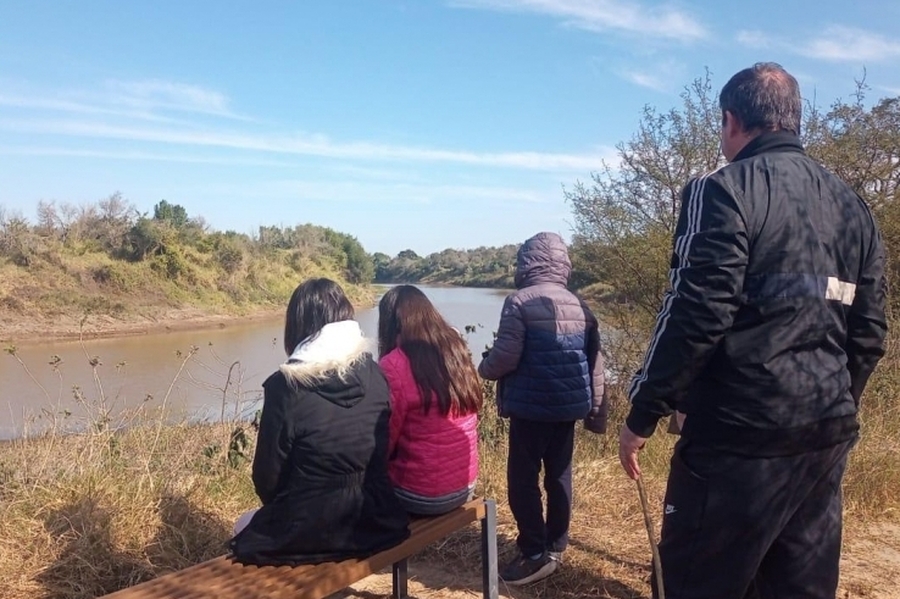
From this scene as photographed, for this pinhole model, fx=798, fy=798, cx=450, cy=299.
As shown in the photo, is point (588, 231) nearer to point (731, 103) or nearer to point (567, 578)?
point (567, 578)

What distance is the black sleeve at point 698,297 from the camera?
2084 mm

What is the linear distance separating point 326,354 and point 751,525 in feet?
5.07

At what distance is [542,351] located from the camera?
3.81 m

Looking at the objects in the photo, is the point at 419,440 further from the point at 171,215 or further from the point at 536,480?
the point at 171,215

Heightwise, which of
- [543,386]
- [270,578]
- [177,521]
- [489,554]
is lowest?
[177,521]

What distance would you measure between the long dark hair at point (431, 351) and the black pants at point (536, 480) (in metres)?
0.56

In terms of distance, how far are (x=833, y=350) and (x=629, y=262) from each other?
6.06 metres

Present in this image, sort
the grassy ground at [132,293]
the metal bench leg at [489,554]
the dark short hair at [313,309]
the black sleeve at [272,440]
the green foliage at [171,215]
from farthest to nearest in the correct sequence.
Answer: the green foliage at [171,215]
the grassy ground at [132,293]
the metal bench leg at [489,554]
the dark short hair at [313,309]
the black sleeve at [272,440]

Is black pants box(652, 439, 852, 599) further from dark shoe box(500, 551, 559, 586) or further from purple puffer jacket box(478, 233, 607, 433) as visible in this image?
dark shoe box(500, 551, 559, 586)


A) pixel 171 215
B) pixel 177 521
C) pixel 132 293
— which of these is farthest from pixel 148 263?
pixel 177 521

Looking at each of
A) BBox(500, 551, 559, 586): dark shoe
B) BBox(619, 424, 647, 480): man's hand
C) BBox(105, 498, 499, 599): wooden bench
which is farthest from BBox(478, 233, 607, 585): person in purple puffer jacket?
BBox(619, 424, 647, 480): man's hand

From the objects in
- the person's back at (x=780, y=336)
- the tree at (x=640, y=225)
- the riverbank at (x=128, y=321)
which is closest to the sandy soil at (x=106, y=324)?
the riverbank at (x=128, y=321)

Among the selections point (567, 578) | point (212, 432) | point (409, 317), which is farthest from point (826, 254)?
point (212, 432)

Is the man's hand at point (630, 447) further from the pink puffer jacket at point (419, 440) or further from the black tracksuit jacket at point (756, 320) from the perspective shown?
the pink puffer jacket at point (419, 440)
